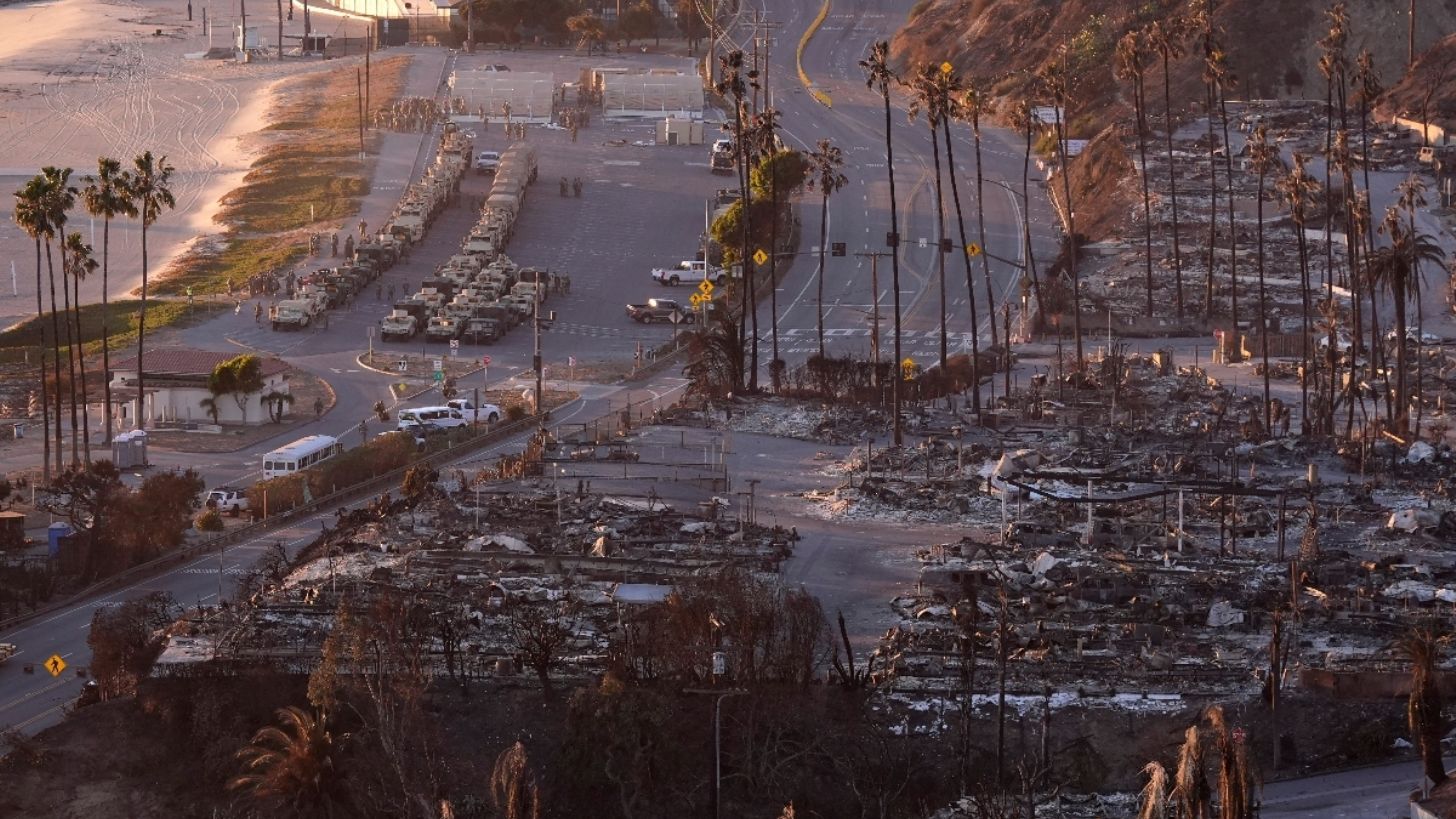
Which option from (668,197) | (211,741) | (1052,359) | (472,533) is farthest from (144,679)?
(668,197)

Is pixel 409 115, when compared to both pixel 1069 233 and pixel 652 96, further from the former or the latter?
pixel 1069 233

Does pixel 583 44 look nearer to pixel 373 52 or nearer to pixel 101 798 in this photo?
pixel 373 52

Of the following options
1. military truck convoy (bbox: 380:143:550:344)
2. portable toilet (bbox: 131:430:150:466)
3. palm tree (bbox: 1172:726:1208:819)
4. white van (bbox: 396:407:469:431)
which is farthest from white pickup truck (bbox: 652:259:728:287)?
palm tree (bbox: 1172:726:1208:819)

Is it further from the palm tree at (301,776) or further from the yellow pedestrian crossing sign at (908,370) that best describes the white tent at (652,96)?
the palm tree at (301,776)

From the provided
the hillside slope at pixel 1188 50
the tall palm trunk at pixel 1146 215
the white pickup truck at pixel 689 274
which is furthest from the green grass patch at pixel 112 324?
the hillside slope at pixel 1188 50

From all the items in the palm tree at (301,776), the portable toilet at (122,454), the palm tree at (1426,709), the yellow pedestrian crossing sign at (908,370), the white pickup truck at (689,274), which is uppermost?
the white pickup truck at (689,274)

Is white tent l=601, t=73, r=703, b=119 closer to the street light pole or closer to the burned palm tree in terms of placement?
the burned palm tree

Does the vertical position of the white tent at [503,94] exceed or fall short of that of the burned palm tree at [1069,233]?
it exceeds it
